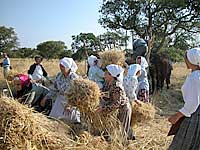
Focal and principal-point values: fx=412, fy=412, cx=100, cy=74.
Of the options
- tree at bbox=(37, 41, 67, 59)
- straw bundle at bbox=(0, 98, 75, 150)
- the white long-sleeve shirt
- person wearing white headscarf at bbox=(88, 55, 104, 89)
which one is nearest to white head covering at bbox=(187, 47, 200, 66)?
the white long-sleeve shirt

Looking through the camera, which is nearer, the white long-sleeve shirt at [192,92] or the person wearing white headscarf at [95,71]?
the white long-sleeve shirt at [192,92]

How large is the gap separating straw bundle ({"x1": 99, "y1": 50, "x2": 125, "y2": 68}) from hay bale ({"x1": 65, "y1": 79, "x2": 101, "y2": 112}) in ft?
8.53

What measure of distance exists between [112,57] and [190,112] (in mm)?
3753

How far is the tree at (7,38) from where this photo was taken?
5206 centimetres

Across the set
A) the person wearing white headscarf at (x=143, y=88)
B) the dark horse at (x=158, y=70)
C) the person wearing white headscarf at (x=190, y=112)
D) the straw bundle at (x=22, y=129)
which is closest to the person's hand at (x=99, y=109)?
the straw bundle at (x=22, y=129)

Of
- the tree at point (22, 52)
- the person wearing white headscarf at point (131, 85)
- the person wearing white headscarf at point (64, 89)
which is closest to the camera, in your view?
the person wearing white headscarf at point (64, 89)

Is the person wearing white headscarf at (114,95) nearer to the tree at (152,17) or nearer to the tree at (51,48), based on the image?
the tree at (152,17)

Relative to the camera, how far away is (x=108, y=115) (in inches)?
220

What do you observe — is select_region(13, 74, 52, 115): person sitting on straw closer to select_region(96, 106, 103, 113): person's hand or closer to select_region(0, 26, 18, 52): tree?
select_region(96, 106, 103, 113): person's hand

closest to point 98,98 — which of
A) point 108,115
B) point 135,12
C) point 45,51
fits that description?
point 108,115

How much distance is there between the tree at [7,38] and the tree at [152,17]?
3408 cm

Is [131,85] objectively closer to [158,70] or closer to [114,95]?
[114,95]

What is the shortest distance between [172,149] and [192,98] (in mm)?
642

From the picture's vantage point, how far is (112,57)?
26.2 ft
